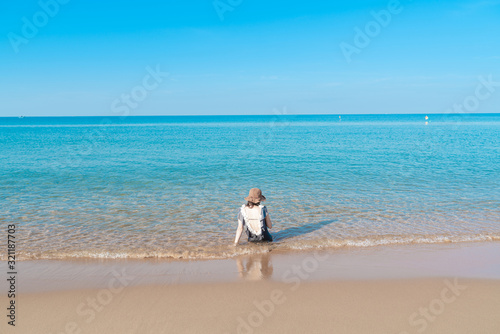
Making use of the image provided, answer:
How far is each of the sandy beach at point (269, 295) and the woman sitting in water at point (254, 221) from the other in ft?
2.70

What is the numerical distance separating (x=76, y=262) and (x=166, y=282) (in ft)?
8.42

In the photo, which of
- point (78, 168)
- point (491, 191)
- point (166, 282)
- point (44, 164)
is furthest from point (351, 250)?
point (44, 164)

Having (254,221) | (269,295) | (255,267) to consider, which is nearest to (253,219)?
(254,221)

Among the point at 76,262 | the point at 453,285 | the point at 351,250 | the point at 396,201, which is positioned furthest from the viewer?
the point at 396,201

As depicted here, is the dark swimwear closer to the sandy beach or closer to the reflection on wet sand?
the reflection on wet sand

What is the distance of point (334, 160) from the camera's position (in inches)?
969

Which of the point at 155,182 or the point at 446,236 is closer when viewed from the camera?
the point at 446,236

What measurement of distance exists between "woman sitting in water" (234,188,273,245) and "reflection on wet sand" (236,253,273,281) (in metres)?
0.63

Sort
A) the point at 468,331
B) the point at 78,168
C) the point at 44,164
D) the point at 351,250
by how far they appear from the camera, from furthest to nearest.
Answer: the point at 44,164
the point at 78,168
the point at 351,250
the point at 468,331

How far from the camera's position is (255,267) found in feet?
25.0

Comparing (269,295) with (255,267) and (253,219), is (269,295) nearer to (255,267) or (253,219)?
(255,267)

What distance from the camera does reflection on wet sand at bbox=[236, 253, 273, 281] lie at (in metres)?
7.10

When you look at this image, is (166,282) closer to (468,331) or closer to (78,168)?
(468,331)

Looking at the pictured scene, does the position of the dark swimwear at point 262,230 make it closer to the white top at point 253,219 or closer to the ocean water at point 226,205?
the white top at point 253,219
